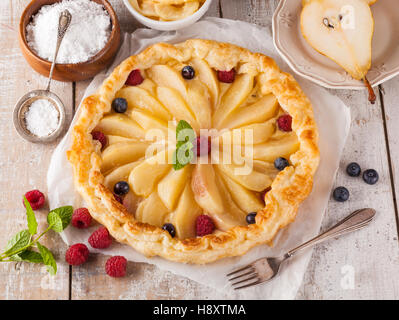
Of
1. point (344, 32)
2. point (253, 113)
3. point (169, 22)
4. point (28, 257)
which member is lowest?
A: point (28, 257)

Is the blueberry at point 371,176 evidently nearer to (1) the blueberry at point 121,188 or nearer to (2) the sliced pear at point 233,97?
(2) the sliced pear at point 233,97

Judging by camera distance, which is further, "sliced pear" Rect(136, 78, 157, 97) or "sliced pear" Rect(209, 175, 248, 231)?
"sliced pear" Rect(136, 78, 157, 97)

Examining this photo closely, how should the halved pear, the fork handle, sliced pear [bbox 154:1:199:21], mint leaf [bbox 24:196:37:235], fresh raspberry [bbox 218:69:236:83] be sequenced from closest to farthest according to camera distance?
mint leaf [bbox 24:196:37:235]
the fork handle
the halved pear
fresh raspberry [bbox 218:69:236:83]
sliced pear [bbox 154:1:199:21]

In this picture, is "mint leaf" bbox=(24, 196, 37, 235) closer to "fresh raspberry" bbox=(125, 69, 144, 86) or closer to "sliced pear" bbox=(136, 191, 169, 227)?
"sliced pear" bbox=(136, 191, 169, 227)

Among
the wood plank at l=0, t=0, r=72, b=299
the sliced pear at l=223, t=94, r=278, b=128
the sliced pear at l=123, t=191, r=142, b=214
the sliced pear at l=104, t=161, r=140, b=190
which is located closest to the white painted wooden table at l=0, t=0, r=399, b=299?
the wood plank at l=0, t=0, r=72, b=299

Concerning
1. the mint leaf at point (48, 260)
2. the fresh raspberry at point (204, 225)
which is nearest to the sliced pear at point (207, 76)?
the fresh raspberry at point (204, 225)

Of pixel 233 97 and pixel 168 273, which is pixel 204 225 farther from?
pixel 233 97

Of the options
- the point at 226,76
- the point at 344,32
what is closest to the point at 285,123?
the point at 226,76

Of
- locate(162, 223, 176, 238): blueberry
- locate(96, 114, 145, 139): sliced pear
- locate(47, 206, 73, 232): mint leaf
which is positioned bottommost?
locate(47, 206, 73, 232): mint leaf
